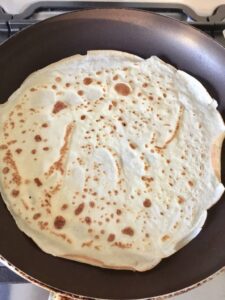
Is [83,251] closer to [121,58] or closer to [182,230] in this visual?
[182,230]

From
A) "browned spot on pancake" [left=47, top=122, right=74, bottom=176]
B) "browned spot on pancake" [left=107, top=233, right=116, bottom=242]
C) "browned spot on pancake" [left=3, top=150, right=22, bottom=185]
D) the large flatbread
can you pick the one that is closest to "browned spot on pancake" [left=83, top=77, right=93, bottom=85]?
the large flatbread

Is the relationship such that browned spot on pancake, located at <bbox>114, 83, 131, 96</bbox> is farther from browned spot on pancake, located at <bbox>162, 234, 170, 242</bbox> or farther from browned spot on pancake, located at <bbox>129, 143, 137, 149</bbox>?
browned spot on pancake, located at <bbox>162, 234, 170, 242</bbox>

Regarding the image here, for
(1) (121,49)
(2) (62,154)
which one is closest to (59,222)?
(2) (62,154)

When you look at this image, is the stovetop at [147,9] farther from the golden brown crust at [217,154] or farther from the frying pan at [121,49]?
the golden brown crust at [217,154]

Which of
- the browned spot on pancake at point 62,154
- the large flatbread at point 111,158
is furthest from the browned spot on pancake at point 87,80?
the browned spot on pancake at point 62,154

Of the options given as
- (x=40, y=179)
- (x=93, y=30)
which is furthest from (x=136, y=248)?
(x=93, y=30)

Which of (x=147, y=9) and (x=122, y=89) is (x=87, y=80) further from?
(x=147, y=9)
